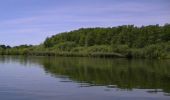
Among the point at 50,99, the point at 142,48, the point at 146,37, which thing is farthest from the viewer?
the point at 146,37

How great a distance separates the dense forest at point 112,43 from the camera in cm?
12044

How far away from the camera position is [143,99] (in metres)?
23.7

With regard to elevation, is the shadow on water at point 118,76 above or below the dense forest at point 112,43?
below

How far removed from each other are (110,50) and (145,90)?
10156 cm

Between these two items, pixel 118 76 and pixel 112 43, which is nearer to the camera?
pixel 118 76

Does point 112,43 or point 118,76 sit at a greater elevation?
point 112,43

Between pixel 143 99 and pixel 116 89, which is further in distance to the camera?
pixel 116 89

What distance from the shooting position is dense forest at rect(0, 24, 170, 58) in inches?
4742

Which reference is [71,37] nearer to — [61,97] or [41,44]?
[41,44]

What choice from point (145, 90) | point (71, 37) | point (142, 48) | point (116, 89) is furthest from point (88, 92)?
point (71, 37)

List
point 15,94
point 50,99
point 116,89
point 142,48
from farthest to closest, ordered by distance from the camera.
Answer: point 142,48
point 116,89
point 15,94
point 50,99

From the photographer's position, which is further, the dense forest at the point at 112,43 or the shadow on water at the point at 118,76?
the dense forest at the point at 112,43

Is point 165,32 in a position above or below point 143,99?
above

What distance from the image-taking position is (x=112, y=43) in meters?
142
